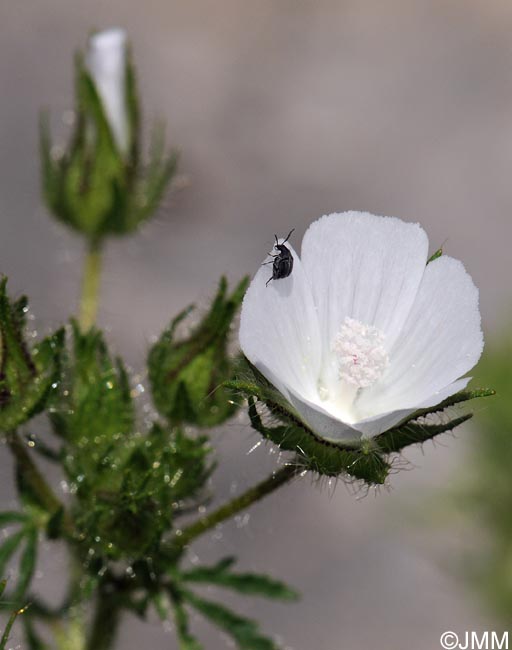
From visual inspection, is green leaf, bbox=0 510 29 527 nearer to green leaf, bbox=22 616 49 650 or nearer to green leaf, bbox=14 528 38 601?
green leaf, bbox=14 528 38 601

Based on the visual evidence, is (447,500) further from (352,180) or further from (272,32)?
(272,32)

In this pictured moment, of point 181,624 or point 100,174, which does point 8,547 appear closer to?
point 181,624

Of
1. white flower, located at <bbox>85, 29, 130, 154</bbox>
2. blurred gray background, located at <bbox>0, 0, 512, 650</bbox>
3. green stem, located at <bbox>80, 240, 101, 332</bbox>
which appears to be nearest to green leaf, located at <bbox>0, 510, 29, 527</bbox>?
green stem, located at <bbox>80, 240, 101, 332</bbox>

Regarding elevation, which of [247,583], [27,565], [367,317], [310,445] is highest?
[367,317]

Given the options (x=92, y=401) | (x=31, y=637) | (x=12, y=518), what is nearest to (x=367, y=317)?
(x=92, y=401)

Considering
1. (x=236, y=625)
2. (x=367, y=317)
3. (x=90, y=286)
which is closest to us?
(x=367, y=317)

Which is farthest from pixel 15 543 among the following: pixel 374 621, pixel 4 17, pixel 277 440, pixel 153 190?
pixel 4 17
